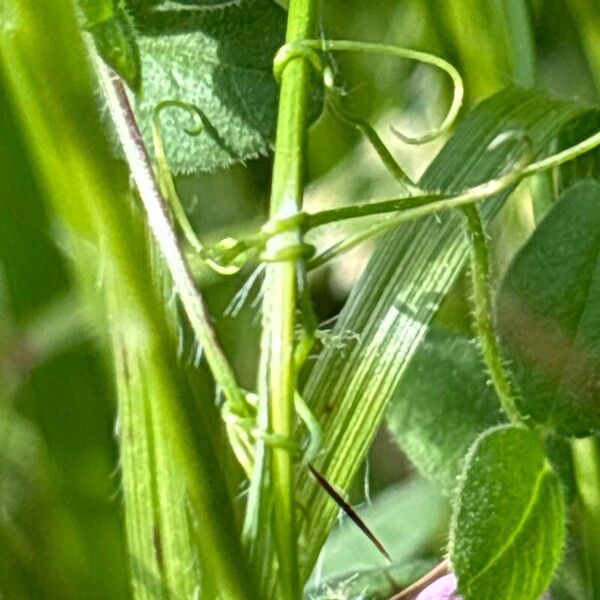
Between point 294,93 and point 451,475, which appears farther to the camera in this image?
point 451,475

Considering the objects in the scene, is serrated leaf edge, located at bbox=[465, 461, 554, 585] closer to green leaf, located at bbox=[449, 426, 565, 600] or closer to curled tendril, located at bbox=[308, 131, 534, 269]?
green leaf, located at bbox=[449, 426, 565, 600]

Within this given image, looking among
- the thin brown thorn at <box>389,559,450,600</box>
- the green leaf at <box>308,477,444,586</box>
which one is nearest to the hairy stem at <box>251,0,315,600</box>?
the thin brown thorn at <box>389,559,450,600</box>

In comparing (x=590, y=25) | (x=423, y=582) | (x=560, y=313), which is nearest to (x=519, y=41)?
(x=590, y=25)

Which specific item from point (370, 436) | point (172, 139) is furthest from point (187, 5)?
point (370, 436)

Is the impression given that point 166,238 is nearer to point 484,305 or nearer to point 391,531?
point 484,305

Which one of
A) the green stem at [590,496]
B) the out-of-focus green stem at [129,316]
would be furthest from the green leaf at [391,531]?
the out-of-focus green stem at [129,316]

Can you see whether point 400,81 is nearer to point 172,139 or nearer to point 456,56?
point 456,56
